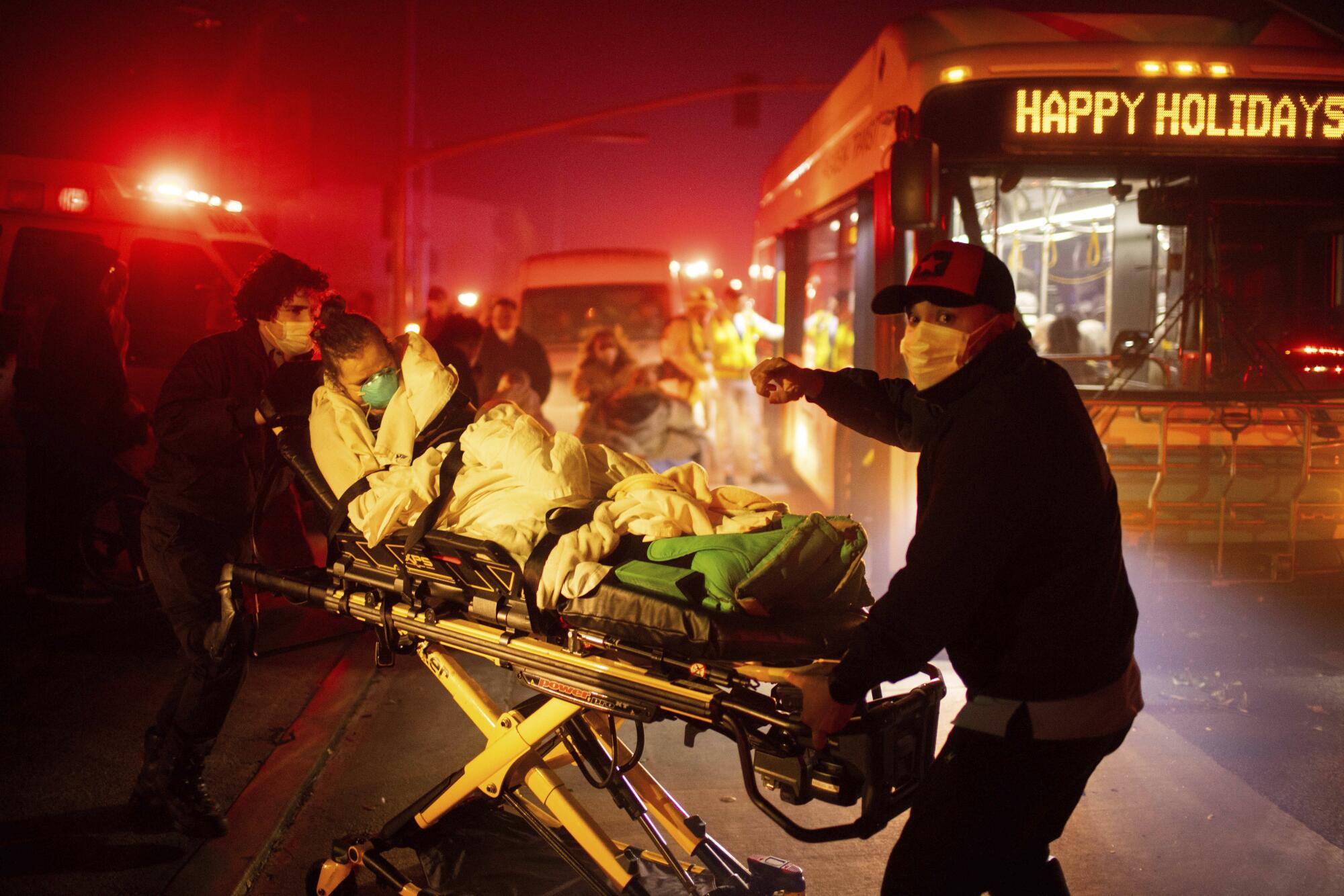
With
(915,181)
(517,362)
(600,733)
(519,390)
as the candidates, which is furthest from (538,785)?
(517,362)

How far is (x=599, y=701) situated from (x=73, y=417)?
200 inches

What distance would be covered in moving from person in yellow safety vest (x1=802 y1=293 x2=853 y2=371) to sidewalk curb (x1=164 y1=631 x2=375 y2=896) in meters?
4.83

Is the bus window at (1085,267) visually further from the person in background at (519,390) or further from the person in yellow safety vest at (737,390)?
the person in background at (519,390)

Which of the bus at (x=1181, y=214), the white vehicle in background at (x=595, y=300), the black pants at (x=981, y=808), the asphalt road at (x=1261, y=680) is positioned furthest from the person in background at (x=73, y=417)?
the white vehicle in background at (x=595, y=300)

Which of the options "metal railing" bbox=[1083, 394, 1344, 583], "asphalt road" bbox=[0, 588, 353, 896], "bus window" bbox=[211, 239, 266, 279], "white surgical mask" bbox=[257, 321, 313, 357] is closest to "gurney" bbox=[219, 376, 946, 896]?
"white surgical mask" bbox=[257, 321, 313, 357]

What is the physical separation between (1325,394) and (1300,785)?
2.42 metres

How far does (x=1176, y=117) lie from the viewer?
575 cm

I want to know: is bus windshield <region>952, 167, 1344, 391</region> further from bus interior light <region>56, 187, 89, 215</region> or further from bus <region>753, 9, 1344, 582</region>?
bus interior light <region>56, 187, 89, 215</region>

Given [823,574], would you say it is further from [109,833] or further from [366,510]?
[109,833]

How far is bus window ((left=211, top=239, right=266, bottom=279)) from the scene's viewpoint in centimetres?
780

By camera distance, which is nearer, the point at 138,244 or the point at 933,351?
the point at 933,351

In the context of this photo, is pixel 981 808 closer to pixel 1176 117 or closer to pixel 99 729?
pixel 99 729

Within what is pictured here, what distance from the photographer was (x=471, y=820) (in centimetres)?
373

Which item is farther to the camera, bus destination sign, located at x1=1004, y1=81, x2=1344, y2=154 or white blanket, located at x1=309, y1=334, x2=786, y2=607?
bus destination sign, located at x1=1004, y1=81, x2=1344, y2=154
